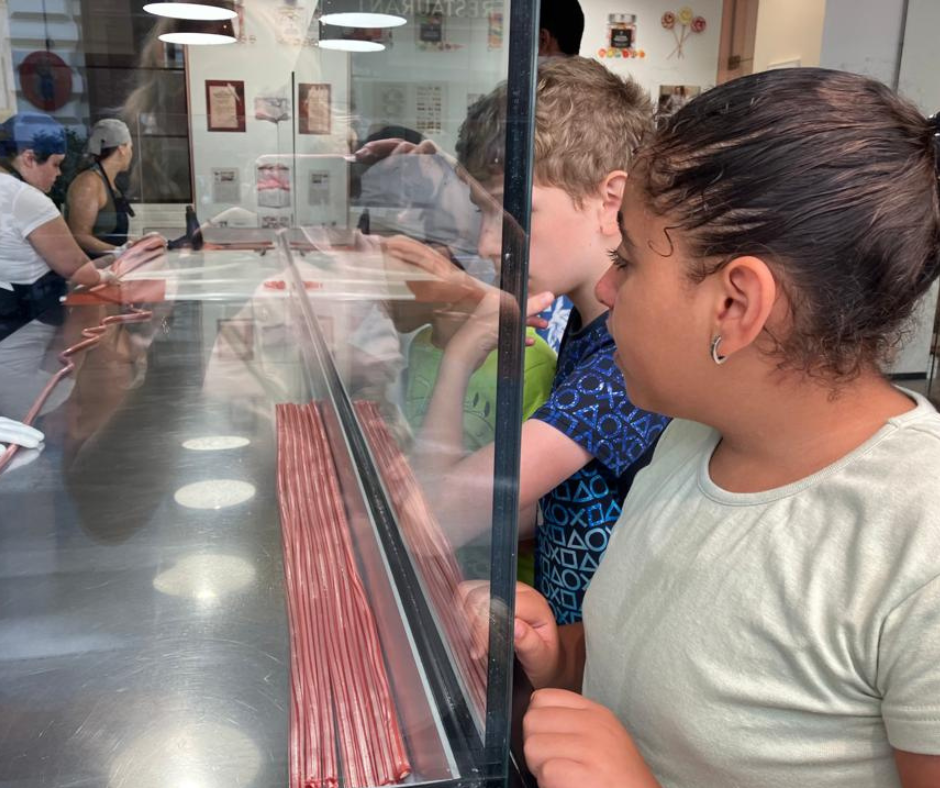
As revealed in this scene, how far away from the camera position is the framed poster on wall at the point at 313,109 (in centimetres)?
212

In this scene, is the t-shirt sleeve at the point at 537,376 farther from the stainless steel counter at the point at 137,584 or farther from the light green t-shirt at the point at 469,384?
the stainless steel counter at the point at 137,584

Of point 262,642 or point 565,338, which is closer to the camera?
point 262,642

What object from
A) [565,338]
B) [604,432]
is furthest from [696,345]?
[565,338]

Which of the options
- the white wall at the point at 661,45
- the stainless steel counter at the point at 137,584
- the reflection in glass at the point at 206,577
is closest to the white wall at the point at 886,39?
the white wall at the point at 661,45

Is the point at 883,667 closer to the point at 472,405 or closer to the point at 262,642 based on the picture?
the point at 472,405

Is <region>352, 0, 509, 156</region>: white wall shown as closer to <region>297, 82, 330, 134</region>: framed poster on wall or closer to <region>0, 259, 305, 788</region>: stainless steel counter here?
<region>297, 82, 330, 134</region>: framed poster on wall

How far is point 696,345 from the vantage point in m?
0.56

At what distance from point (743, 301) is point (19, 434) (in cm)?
120

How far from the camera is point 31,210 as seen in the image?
3.91ft

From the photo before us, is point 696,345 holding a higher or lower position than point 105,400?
higher

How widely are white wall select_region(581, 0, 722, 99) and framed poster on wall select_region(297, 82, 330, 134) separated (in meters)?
2.70

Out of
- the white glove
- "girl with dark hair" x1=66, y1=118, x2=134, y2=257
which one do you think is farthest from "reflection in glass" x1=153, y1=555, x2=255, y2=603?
"girl with dark hair" x1=66, y1=118, x2=134, y2=257

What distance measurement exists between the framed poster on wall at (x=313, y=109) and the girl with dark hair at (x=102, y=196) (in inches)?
29.2

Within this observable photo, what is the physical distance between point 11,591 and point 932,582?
3.00ft
